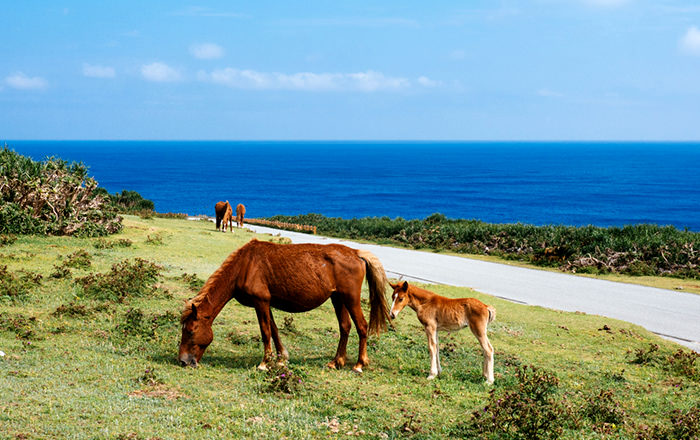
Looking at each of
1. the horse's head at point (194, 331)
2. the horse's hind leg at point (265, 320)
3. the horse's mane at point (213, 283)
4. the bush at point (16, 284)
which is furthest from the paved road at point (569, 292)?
the bush at point (16, 284)

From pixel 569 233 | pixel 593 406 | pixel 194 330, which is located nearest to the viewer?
pixel 593 406

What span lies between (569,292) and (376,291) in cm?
1410

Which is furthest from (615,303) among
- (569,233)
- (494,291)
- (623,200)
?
(623,200)

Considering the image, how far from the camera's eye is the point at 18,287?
14.0m

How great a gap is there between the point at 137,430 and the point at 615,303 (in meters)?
17.8

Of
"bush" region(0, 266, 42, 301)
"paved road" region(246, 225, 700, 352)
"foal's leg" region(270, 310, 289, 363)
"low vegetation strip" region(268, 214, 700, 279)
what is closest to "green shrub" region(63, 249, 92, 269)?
"bush" region(0, 266, 42, 301)

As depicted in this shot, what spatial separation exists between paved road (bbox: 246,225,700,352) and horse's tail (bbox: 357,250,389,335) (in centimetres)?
927

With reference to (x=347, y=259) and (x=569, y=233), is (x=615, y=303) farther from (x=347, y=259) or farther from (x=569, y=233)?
(x=347, y=259)

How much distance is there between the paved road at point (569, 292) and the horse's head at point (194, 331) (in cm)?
1241

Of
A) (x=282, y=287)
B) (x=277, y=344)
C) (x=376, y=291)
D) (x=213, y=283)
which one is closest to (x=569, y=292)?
(x=376, y=291)

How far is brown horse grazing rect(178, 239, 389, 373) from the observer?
32.6 ft

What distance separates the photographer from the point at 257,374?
984 cm

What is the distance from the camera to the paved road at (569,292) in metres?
18.1

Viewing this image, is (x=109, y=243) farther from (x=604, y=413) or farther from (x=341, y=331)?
(x=604, y=413)
